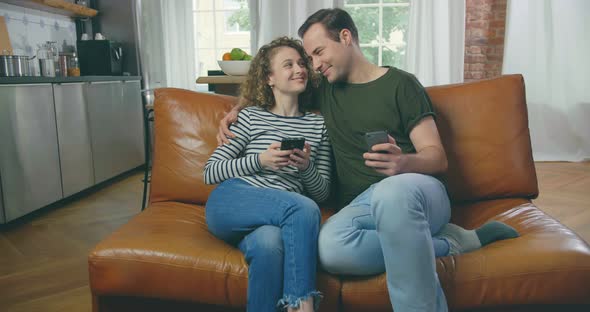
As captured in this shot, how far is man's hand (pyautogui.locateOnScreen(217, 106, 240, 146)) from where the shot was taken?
1727 mm

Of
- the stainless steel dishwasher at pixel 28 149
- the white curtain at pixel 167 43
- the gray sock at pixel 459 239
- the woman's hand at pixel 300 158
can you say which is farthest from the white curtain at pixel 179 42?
the gray sock at pixel 459 239

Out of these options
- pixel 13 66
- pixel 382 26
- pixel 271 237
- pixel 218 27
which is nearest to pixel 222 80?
pixel 13 66

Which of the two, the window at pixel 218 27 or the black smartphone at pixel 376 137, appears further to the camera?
the window at pixel 218 27

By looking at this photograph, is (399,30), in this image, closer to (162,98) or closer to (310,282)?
(162,98)

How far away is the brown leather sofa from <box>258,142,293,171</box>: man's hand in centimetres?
28

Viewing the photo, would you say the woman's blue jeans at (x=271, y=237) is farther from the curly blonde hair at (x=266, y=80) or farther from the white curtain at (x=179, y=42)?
the white curtain at (x=179, y=42)

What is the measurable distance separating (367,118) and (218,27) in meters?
3.43

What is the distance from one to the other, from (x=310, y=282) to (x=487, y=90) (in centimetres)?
101

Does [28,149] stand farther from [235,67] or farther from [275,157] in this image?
[275,157]

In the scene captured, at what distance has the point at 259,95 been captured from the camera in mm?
1839

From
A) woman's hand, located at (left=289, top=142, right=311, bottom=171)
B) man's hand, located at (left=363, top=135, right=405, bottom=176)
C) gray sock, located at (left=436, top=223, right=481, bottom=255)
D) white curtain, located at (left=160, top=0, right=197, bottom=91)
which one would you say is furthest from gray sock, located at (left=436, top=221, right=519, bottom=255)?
white curtain, located at (left=160, top=0, right=197, bottom=91)

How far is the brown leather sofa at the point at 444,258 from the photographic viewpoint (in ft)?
4.31

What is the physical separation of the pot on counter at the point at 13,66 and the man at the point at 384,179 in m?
1.95

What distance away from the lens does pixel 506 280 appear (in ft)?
4.28
